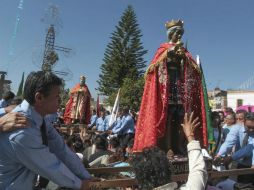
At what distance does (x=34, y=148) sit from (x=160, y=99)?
3.54m

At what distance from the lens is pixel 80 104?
12.4 m

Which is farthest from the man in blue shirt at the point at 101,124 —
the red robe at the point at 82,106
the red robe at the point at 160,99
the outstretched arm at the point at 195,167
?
the outstretched arm at the point at 195,167

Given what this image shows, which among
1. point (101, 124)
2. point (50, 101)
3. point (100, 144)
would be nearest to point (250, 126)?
point (100, 144)

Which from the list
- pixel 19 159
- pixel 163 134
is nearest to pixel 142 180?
pixel 19 159

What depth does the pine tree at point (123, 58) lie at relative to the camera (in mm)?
37938

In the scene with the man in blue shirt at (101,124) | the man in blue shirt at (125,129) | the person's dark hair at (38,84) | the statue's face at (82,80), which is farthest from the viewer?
the man in blue shirt at (101,124)

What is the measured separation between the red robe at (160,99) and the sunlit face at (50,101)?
10.2ft

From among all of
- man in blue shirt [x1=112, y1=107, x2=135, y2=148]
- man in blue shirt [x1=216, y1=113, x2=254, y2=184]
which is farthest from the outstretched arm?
man in blue shirt [x1=112, y1=107, x2=135, y2=148]

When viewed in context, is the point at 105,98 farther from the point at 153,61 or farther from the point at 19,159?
the point at 19,159

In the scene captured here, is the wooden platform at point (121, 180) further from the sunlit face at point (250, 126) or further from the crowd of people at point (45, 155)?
the sunlit face at point (250, 126)

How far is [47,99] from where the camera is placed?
2104 millimetres

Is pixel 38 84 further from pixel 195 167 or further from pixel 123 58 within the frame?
pixel 123 58

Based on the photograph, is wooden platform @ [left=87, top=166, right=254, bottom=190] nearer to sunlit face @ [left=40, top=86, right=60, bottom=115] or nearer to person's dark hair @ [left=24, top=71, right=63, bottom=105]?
sunlit face @ [left=40, top=86, right=60, bottom=115]

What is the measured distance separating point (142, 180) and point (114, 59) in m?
36.3
